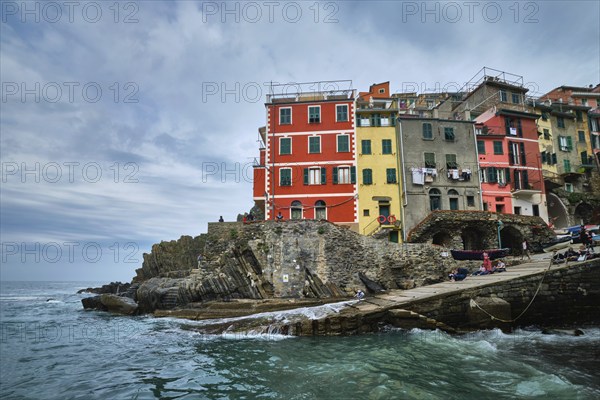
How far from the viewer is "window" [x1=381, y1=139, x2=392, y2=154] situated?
1417 inches

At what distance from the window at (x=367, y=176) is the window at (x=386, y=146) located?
289 cm

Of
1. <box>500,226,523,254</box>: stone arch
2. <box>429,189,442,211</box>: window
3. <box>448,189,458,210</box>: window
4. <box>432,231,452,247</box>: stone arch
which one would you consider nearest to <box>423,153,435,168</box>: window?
<box>429,189,442,211</box>: window

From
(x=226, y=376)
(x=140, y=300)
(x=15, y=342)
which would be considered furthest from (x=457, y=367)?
(x=140, y=300)

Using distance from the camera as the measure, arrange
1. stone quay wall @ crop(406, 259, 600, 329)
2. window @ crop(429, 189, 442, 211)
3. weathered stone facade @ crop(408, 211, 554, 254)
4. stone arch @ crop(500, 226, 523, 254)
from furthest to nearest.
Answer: window @ crop(429, 189, 442, 211), stone arch @ crop(500, 226, 523, 254), weathered stone facade @ crop(408, 211, 554, 254), stone quay wall @ crop(406, 259, 600, 329)

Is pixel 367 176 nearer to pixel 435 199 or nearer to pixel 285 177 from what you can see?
pixel 435 199

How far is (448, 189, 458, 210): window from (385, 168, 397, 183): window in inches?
255

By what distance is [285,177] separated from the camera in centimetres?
3434

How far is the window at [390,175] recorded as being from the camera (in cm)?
3522

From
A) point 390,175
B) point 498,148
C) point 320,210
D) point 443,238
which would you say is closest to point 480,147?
point 498,148

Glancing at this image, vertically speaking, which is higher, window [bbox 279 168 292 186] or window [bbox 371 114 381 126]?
window [bbox 371 114 381 126]

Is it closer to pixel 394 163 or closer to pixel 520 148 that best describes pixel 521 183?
pixel 520 148

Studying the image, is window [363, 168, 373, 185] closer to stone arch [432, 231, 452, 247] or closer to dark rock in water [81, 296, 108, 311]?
stone arch [432, 231, 452, 247]

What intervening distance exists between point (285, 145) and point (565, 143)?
40.9 metres

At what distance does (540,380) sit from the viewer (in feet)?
33.7
